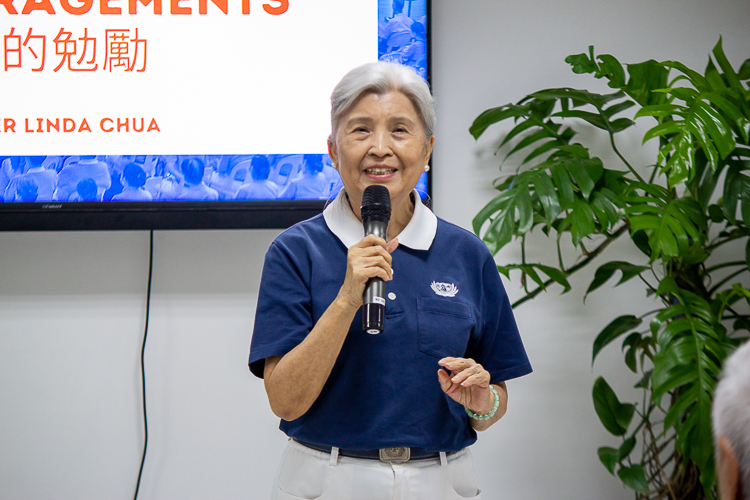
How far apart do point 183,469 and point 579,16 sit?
2.01 metres

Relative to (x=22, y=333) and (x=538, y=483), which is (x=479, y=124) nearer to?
(x=538, y=483)

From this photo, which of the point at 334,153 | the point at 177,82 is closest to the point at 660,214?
the point at 334,153

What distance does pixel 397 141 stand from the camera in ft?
3.39

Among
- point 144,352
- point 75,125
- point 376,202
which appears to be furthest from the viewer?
point 144,352

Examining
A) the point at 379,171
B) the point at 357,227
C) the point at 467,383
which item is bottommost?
the point at 467,383

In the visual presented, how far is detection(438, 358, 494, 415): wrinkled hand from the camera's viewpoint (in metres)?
0.91

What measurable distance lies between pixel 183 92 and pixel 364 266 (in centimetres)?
121

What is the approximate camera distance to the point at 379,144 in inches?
39.8

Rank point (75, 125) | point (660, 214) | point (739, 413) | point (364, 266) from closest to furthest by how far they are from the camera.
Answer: point (739, 413)
point (364, 266)
point (660, 214)
point (75, 125)

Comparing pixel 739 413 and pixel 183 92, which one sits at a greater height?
pixel 183 92

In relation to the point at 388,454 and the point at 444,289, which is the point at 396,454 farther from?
the point at 444,289

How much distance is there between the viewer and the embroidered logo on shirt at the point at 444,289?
1043 millimetres

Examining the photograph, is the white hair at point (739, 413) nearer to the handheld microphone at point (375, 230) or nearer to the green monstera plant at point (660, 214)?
the handheld microphone at point (375, 230)

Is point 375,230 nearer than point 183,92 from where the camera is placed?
Yes
